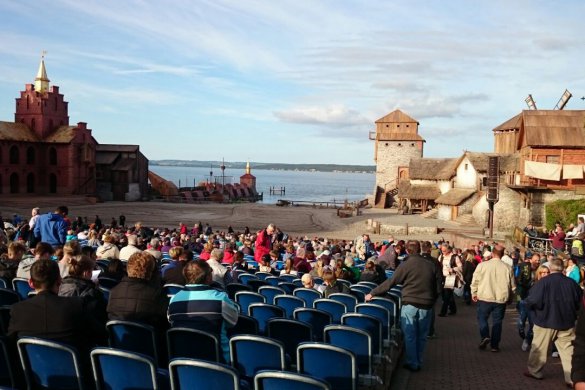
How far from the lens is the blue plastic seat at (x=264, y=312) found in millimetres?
6277

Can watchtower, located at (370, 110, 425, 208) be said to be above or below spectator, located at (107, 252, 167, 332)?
above

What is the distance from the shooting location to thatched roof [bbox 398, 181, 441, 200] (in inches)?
2173

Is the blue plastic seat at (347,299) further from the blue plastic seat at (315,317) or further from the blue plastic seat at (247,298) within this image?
the blue plastic seat at (315,317)

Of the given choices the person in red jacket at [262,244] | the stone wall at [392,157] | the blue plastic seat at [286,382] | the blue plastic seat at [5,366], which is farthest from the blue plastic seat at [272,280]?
the stone wall at [392,157]

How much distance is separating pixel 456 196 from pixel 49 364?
44.8 meters

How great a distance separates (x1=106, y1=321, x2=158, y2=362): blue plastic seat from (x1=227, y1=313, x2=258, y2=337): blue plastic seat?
1.01m

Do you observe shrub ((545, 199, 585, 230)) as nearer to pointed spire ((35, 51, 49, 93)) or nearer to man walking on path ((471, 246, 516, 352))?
man walking on path ((471, 246, 516, 352))

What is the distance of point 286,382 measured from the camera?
11.6 ft

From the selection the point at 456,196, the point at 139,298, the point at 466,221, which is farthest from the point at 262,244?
the point at 456,196

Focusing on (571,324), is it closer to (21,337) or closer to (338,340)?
(338,340)

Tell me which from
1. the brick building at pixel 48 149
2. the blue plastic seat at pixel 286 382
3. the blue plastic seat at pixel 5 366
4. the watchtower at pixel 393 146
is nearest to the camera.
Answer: the blue plastic seat at pixel 286 382

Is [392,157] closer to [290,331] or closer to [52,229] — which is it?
[52,229]

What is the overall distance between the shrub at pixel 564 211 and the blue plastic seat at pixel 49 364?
3188 centimetres

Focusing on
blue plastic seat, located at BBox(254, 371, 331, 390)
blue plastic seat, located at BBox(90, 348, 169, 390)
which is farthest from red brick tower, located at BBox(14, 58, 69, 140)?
blue plastic seat, located at BBox(254, 371, 331, 390)
